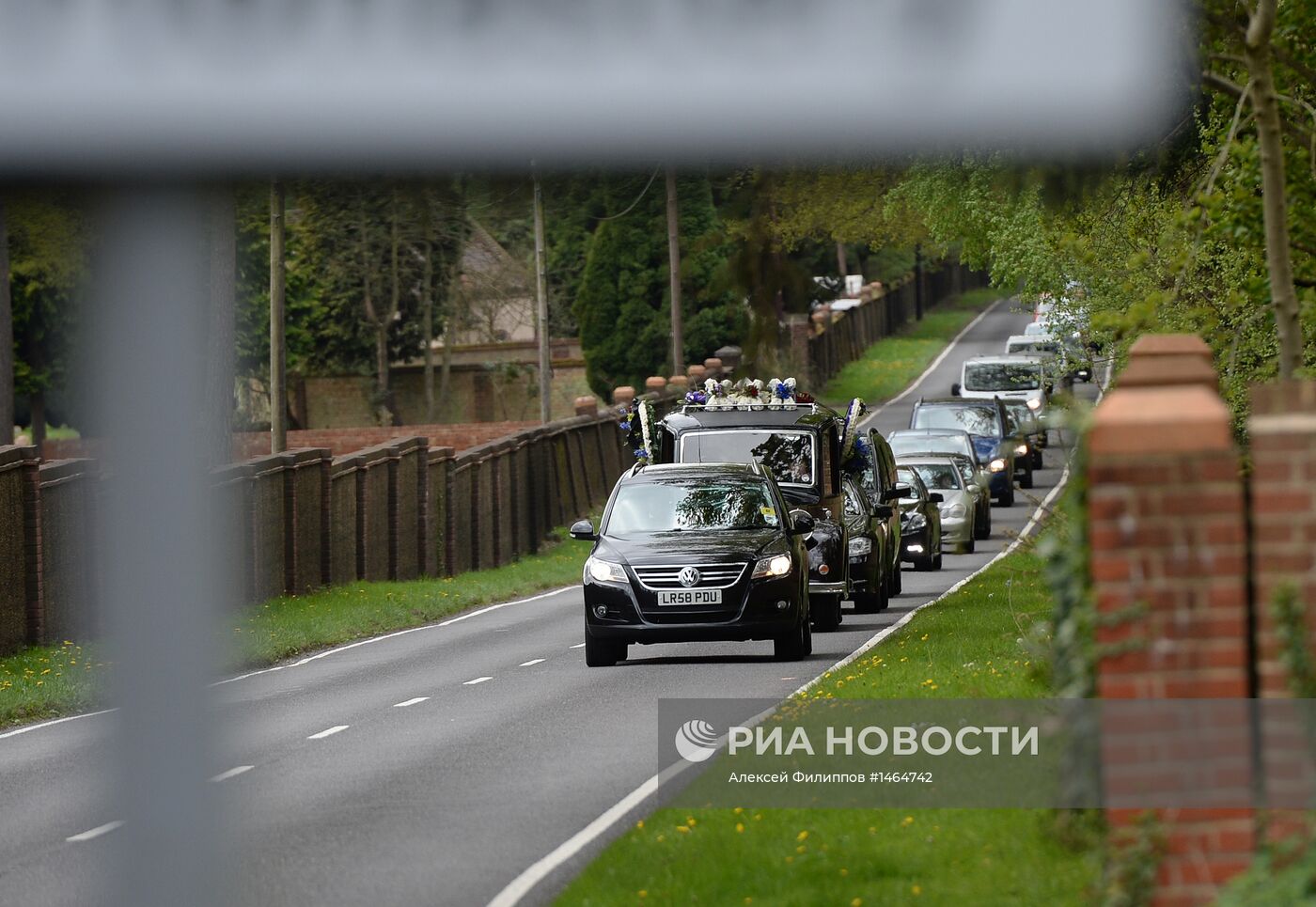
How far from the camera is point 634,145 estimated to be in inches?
70.3

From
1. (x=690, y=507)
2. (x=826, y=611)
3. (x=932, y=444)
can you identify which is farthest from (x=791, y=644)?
(x=932, y=444)

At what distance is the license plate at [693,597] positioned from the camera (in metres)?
18.8

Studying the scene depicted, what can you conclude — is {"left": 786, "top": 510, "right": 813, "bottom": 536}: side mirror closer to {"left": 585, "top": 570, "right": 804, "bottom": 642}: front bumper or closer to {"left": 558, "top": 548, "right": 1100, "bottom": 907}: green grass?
{"left": 585, "top": 570, "right": 804, "bottom": 642}: front bumper

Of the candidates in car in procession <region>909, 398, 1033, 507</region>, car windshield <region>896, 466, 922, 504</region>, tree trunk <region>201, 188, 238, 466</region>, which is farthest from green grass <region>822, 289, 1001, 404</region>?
tree trunk <region>201, 188, 238, 466</region>

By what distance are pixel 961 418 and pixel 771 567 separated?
84.6 feet

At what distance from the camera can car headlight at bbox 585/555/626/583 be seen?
19.0 metres

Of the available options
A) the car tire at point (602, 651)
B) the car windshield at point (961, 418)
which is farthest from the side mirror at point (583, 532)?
the car windshield at point (961, 418)

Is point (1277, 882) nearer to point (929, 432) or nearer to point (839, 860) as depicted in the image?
point (839, 860)

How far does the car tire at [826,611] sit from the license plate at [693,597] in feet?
12.6

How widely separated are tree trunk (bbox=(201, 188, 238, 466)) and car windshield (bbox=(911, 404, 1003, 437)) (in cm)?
4185

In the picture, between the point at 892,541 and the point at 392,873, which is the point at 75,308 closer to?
the point at 392,873

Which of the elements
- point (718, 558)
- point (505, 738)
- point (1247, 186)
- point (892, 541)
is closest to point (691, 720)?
point (505, 738)

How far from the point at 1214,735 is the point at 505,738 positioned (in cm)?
962

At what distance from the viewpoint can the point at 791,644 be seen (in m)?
19.0
